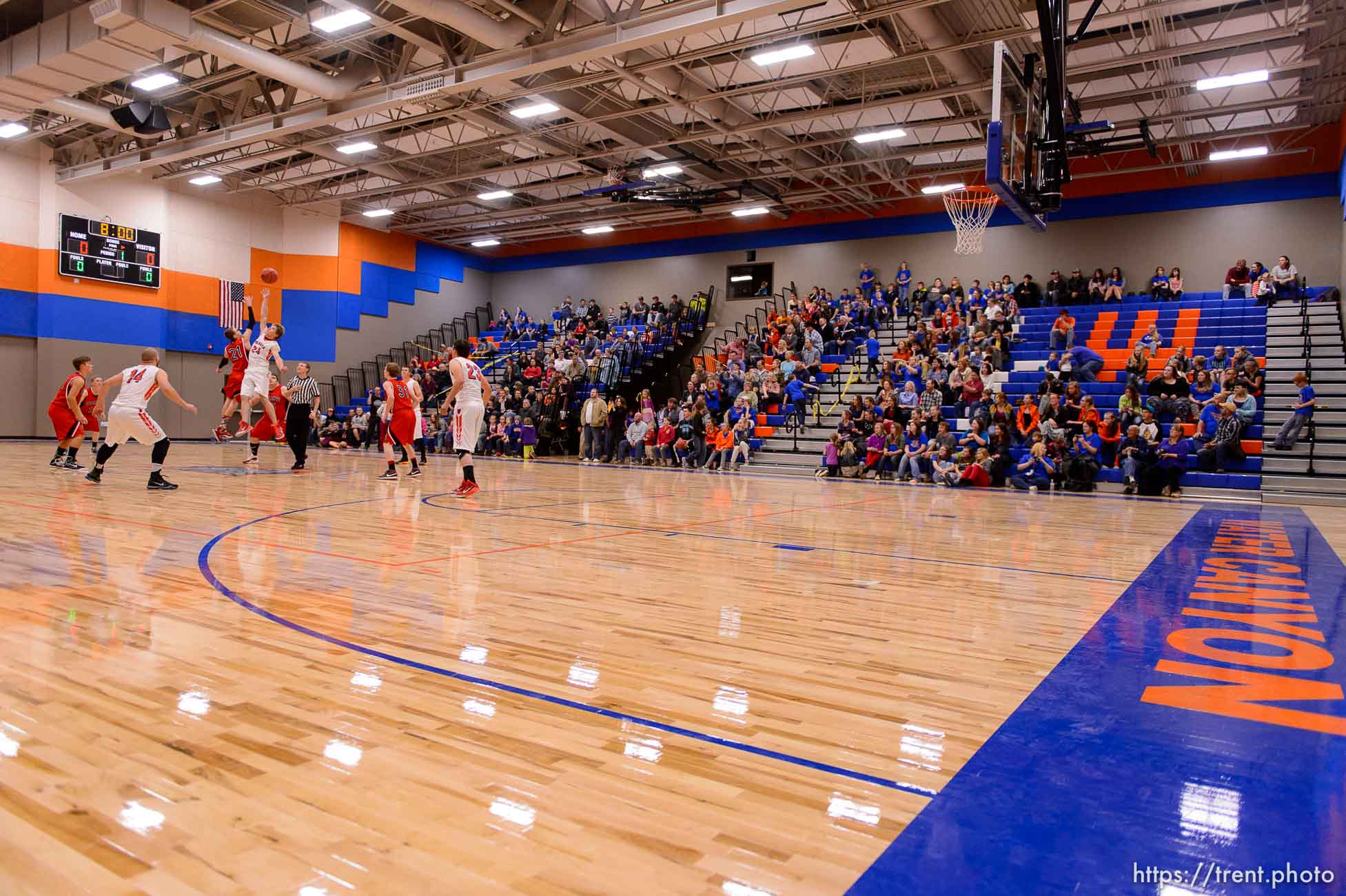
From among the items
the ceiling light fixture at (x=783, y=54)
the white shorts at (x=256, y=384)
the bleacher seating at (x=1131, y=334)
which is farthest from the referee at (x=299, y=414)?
the bleacher seating at (x=1131, y=334)

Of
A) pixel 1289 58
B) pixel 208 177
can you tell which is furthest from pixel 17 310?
pixel 1289 58

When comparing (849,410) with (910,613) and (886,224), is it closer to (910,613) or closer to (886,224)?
(886,224)

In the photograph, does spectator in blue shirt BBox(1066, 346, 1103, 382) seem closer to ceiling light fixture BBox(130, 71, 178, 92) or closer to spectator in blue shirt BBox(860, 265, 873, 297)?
spectator in blue shirt BBox(860, 265, 873, 297)

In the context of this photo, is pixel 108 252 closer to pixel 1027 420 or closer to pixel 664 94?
pixel 664 94

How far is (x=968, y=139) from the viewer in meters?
17.3

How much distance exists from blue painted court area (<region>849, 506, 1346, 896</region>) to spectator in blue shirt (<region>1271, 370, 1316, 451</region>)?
10.4m

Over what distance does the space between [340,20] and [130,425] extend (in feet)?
22.6

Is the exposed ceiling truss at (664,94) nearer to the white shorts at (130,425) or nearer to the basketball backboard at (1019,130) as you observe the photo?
the basketball backboard at (1019,130)

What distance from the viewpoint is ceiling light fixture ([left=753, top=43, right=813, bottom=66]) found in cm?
1243

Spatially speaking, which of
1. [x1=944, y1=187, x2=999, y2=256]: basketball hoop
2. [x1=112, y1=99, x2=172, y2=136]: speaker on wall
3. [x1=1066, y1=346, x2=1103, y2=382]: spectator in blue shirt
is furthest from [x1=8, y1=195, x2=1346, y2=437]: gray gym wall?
[x1=112, y1=99, x2=172, y2=136]: speaker on wall

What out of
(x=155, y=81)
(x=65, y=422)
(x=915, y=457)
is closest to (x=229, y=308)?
(x=155, y=81)

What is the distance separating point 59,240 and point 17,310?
1.79 metres

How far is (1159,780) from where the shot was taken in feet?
6.42

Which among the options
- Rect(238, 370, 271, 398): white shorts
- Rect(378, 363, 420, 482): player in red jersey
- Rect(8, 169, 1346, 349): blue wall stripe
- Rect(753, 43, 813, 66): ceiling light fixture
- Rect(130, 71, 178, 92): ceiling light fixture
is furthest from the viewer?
Rect(8, 169, 1346, 349): blue wall stripe
